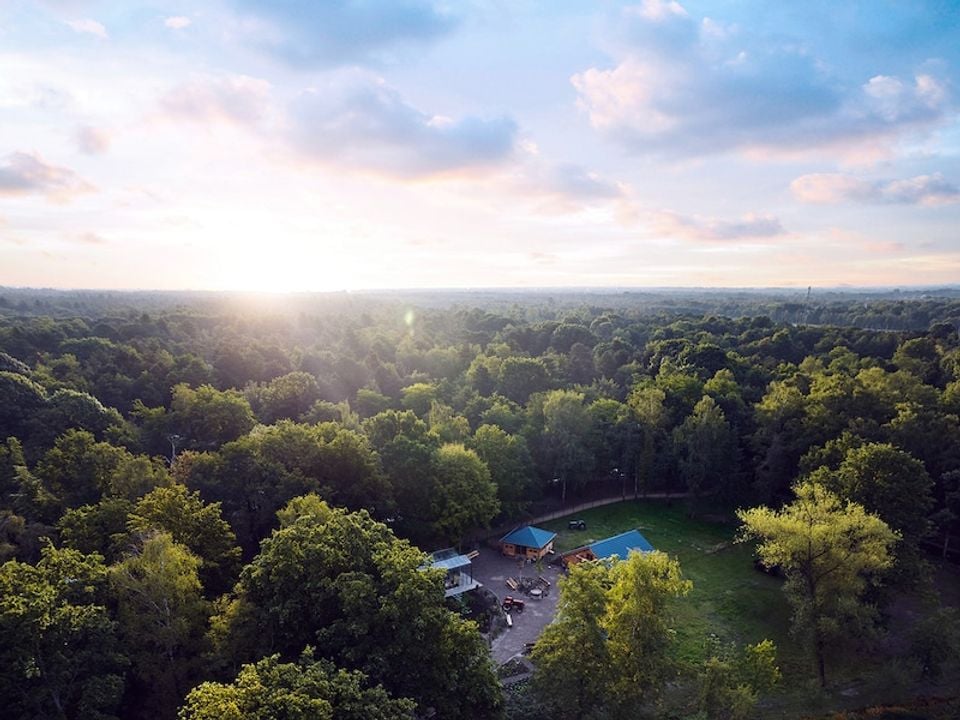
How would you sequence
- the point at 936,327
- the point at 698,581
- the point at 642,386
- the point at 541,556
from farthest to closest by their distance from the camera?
the point at 936,327 < the point at 642,386 < the point at 541,556 < the point at 698,581

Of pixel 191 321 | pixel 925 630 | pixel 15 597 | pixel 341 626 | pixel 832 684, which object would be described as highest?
pixel 191 321

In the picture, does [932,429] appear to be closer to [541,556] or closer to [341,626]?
[541,556]

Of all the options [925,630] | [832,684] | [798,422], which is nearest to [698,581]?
[832,684]

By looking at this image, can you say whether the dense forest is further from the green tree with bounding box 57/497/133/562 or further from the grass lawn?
the grass lawn

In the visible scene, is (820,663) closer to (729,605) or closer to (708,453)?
(729,605)

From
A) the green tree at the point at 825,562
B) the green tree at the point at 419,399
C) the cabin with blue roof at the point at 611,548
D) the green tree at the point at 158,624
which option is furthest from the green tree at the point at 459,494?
the green tree at the point at 419,399

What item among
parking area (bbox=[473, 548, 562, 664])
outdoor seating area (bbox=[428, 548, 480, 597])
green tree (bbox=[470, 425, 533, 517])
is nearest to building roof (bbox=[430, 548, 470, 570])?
outdoor seating area (bbox=[428, 548, 480, 597])
